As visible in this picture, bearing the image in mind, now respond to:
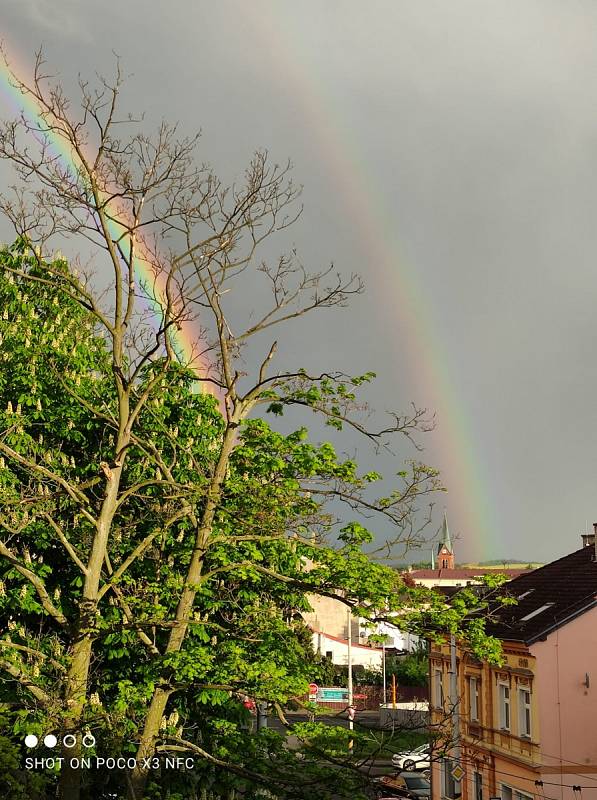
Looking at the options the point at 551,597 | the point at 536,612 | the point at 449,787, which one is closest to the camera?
the point at 536,612

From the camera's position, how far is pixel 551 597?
35688 millimetres

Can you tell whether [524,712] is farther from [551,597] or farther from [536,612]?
[551,597]

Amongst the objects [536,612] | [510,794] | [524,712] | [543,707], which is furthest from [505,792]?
[536,612]

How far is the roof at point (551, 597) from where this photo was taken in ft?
103

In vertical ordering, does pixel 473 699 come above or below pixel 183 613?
below

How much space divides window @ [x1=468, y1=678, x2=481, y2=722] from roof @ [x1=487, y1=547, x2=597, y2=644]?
230 centimetres

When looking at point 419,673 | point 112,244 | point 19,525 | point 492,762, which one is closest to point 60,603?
point 19,525

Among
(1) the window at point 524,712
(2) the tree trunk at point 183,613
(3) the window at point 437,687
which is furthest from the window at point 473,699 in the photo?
(2) the tree trunk at point 183,613

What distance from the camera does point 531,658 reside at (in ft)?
100

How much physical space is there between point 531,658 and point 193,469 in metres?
17.7

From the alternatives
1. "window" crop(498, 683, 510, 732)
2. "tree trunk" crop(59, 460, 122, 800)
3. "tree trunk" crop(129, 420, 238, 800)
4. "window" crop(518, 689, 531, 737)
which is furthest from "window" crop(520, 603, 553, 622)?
"tree trunk" crop(59, 460, 122, 800)

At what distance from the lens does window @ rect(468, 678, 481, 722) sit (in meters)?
35.6

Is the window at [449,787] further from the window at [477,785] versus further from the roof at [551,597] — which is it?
the roof at [551,597]

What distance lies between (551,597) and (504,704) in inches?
→ 191
